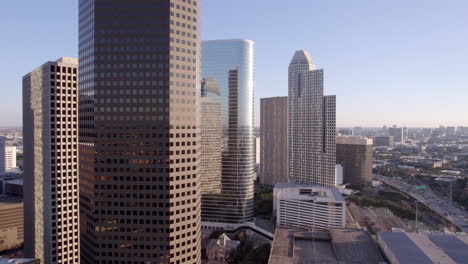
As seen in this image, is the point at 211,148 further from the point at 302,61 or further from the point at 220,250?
the point at 302,61

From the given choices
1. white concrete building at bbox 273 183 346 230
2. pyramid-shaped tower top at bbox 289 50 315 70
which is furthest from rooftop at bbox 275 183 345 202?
pyramid-shaped tower top at bbox 289 50 315 70

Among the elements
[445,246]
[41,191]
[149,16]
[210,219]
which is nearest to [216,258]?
[210,219]

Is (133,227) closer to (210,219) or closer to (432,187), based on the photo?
(210,219)

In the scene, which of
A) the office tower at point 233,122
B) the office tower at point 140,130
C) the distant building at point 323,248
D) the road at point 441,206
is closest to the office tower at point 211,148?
the office tower at point 233,122

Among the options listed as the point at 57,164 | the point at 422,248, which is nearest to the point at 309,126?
the point at 422,248

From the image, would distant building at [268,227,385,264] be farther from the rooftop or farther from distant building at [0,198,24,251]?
Result: distant building at [0,198,24,251]

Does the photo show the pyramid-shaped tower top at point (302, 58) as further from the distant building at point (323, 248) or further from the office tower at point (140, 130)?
the office tower at point (140, 130)
